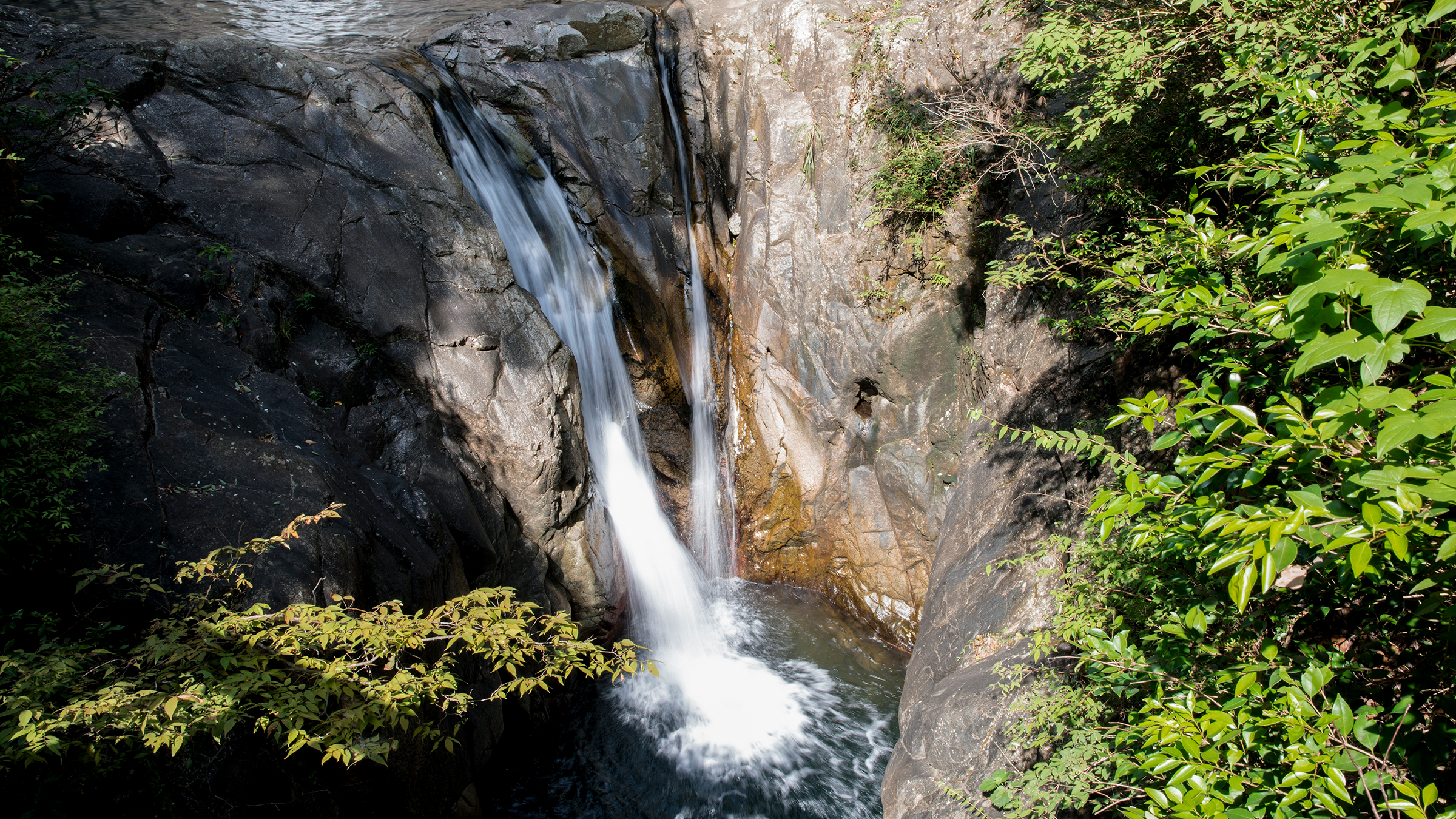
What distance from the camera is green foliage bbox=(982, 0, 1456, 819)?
138cm

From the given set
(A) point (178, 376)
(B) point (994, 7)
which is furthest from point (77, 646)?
(B) point (994, 7)

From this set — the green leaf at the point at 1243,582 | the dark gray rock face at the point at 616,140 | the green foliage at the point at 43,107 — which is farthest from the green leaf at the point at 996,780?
the green foliage at the point at 43,107

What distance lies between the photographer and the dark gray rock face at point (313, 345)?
4.17 metres

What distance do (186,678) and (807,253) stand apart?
24.5 ft

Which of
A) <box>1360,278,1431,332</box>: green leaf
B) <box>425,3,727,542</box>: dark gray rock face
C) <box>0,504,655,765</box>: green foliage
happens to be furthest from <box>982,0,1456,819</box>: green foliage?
<box>425,3,727,542</box>: dark gray rock face

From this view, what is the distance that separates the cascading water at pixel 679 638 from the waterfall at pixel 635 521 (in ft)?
0.06

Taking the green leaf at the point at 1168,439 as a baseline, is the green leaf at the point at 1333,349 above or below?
above

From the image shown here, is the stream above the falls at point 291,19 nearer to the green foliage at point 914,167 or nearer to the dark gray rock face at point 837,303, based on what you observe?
the dark gray rock face at point 837,303

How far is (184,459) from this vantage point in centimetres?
410

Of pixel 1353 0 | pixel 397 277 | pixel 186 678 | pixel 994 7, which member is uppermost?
pixel 994 7

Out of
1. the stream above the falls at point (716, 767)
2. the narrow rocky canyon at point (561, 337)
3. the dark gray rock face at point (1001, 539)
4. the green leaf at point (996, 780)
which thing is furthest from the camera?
the stream above the falls at point (716, 767)

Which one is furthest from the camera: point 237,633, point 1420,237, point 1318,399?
point 237,633

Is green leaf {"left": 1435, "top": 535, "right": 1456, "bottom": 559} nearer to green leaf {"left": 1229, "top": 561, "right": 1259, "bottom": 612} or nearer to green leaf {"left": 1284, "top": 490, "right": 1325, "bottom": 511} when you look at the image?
green leaf {"left": 1284, "top": 490, "right": 1325, "bottom": 511}

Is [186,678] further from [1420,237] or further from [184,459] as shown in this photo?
[1420,237]
